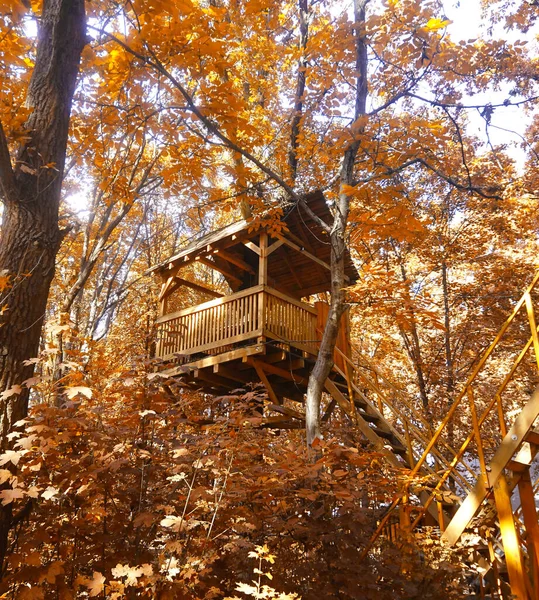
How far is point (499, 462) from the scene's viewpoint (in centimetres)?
461

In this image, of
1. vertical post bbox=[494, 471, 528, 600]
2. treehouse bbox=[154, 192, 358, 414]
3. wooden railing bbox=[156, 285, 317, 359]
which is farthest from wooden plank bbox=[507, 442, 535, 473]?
wooden railing bbox=[156, 285, 317, 359]

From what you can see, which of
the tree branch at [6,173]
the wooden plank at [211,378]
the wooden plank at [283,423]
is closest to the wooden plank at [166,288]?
the wooden plank at [211,378]

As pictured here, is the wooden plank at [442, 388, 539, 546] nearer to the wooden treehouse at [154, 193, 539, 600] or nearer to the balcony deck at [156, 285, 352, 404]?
the wooden treehouse at [154, 193, 539, 600]

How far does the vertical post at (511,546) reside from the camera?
443 centimetres

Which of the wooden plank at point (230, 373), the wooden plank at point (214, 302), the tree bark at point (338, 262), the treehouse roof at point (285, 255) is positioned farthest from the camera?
the treehouse roof at point (285, 255)

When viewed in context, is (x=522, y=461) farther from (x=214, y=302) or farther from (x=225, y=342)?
(x=214, y=302)

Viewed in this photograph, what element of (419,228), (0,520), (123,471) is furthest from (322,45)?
(0,520)

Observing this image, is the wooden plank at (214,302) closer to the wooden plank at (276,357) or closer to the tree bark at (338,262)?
the wooden plank at (276,357)

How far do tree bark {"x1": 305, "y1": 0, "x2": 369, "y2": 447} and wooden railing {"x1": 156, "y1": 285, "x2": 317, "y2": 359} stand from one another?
2173mm

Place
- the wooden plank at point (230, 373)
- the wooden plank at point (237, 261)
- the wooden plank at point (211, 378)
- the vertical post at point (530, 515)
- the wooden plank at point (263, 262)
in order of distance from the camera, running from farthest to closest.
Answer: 1. the wooden plank at point (237, 261)
2. the wooden plank at point (211, 378)
3. the wooden plank at point (230, 373)
4. the wooden plank at point (263, 262)
5. the vertical post at point (530, 515)

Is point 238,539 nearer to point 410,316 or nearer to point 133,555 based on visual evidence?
point 133,555

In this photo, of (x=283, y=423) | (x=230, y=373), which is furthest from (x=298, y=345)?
(x=283, y=423)

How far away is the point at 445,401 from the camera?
12.9 metres

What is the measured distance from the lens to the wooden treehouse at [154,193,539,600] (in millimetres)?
4777
